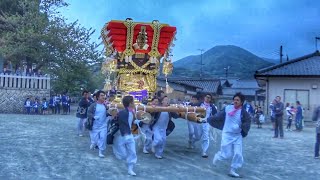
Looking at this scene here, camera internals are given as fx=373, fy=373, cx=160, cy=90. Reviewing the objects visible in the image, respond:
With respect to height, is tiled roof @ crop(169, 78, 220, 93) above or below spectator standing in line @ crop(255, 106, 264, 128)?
above

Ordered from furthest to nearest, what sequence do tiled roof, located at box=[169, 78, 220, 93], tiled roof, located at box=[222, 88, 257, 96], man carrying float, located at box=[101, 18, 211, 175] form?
tiled roof, located at box=[222, 88, 257, 96] < tiled roof, located at box=[169, 78, 220, 93] < man carrying float, located at box=[101, 18, 211, 175]

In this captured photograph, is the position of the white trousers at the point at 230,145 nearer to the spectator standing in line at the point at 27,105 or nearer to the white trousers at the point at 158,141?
the white trousers at the point at 158,141

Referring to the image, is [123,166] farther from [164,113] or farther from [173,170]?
[164,113]

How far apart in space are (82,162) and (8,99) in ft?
60.4

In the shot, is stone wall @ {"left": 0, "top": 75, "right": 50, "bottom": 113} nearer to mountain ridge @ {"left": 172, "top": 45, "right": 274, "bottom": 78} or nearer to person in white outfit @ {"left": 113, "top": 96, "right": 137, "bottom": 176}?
person in white outfit @ {"left": 113, "top": 96, "right": 137, "bottom": 176}

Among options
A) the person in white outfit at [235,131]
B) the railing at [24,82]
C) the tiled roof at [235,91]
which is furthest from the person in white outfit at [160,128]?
the tiled roof at [235,91]

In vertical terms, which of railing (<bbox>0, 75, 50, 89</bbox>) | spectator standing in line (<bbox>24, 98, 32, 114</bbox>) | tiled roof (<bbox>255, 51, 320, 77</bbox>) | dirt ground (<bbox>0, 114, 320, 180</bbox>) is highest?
tiled roof (<bbox>255, 51, 320, 77</bbox>)

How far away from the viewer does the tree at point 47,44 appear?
24906mm

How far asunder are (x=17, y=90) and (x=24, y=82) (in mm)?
690

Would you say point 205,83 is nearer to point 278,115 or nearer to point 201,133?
point 278,115

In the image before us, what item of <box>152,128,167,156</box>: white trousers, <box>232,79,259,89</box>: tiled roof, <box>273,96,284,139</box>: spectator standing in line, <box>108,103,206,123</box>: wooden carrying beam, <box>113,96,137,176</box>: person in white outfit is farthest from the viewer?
<box>232,79,259,89</box>: tiled roof

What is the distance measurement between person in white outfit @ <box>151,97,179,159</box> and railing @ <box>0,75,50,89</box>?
17.7m

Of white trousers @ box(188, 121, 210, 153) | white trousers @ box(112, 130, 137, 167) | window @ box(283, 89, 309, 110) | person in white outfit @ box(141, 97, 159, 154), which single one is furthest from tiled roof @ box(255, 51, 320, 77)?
white trousers @ box(112, 130, 137, 167)

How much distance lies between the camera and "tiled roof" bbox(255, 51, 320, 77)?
24.9m
